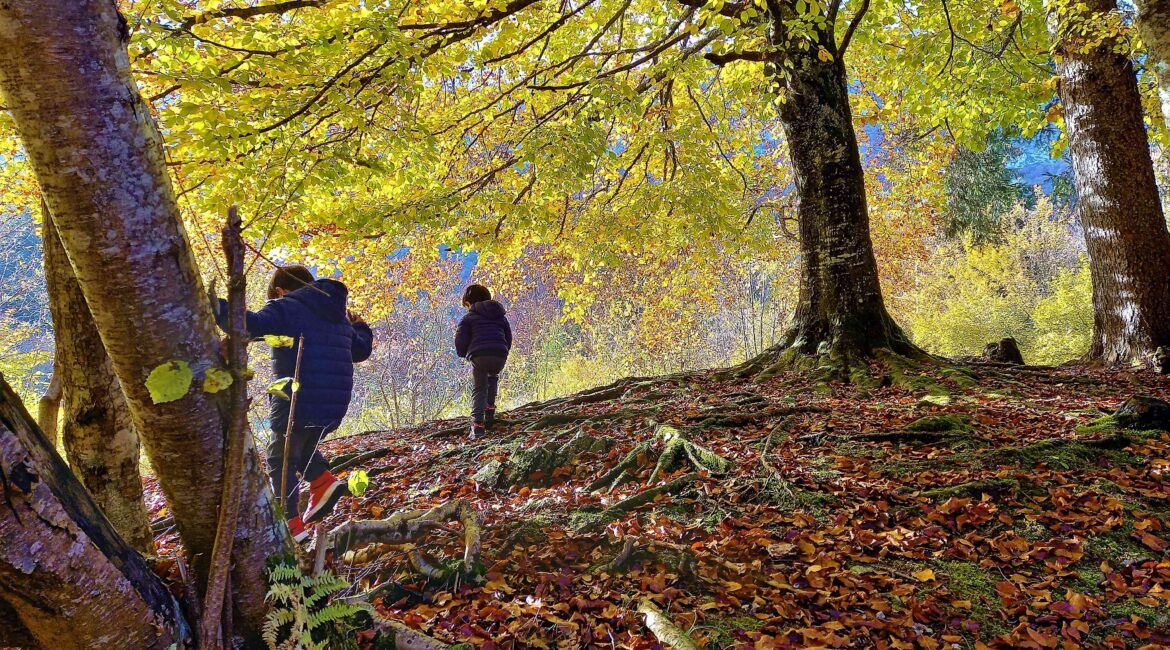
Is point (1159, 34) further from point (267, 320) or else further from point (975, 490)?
point (267, 320)

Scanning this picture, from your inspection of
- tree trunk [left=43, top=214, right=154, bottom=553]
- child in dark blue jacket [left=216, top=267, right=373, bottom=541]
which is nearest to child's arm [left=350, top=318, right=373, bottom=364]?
child in dark blue jacket [left=216, top=267, right=373, bottom=541]

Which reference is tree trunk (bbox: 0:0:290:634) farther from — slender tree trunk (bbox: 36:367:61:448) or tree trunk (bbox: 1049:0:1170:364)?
tree trunk (bbox: 1049:0:1170:364)

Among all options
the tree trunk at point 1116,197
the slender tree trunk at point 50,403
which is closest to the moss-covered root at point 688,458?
the slender tree trunk at point 50,403

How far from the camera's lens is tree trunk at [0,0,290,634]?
137 centimetres

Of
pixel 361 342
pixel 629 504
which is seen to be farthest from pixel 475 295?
pixel 629 504

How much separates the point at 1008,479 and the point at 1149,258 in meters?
5.38

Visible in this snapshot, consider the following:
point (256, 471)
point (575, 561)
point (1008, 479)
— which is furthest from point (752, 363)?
point (256, 471)

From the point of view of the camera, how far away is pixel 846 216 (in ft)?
23.5

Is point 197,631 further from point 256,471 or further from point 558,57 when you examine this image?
point 558,57

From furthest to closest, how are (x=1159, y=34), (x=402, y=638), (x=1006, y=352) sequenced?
(x=1006, y=352), (x=1159, y=34), (x=402, y=638)

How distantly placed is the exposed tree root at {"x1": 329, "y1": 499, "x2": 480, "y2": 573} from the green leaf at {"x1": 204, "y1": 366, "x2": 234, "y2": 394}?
1525 mm

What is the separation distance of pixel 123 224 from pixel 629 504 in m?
3.04

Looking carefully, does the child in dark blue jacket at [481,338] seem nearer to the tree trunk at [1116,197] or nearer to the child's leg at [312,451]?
the child's leg at [312,451]

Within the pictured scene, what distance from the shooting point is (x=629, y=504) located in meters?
3.73
